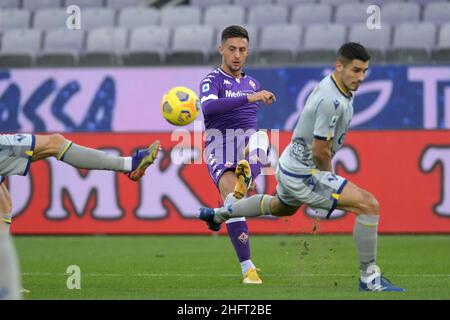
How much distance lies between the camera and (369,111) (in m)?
17.1

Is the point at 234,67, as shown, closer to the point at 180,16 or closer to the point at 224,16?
the point at 224,16

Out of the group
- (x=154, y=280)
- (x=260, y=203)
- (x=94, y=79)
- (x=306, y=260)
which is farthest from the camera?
(x=94, y=79)

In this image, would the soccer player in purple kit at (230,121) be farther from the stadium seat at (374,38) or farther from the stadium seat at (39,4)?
the stadium seat at (39,4)

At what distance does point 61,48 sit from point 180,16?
2292mm

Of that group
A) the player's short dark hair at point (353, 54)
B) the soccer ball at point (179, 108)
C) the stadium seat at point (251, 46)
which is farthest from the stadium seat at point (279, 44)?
the player's short dark hair at point (353, 54)

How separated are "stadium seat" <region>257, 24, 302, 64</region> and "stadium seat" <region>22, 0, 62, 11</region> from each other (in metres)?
4.43

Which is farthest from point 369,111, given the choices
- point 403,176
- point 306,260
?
point 306,260

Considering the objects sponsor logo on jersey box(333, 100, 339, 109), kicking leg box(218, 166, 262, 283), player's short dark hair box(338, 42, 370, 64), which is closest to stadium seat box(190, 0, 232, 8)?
kicking leg box(218, 166, 262, 283)

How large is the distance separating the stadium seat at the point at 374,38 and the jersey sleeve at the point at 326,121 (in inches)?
354

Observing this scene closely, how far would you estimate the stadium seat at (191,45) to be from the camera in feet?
59.5

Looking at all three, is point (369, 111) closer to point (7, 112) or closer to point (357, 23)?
point (357, 23)

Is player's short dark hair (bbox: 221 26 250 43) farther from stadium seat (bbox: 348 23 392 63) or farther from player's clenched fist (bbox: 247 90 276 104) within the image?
stadium seat (bbox: 348 23 392 63)

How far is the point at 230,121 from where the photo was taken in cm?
1062

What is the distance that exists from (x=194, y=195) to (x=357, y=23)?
4241 mm
